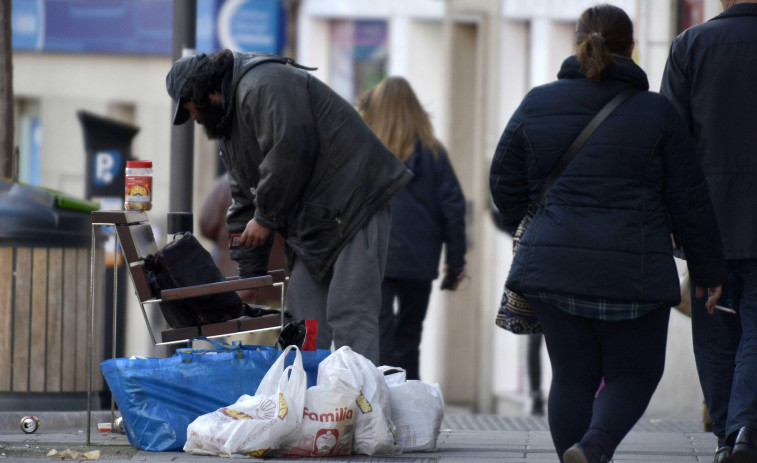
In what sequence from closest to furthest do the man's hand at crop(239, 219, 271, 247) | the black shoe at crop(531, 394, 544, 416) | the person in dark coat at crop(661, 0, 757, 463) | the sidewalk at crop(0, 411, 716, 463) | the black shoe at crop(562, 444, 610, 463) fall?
1. the black shoe at crop(562, 444, 610, 463)
2. the person in dark coat at crop(661, 0, 757, 463)
3. the sidewalk at crop(0, 411, 716, 463)
4. the man's hand at crop(239, 219, 271, 247)
5. the black shoe at crop(531, 394, 544, 416)

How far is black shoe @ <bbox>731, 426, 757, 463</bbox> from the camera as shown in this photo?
496 cm

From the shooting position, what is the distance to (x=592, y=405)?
4.83 meters

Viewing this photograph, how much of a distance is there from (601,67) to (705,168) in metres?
0.84

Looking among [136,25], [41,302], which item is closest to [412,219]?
[41,302]

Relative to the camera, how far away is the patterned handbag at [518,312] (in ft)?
16.2

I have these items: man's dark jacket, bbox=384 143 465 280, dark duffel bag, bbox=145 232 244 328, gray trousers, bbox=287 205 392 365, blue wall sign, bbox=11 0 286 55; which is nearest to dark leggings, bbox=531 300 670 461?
gray trousers, bbox=287 205 392 365

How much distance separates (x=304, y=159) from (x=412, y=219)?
196 cm

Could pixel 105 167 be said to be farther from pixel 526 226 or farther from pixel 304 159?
pixel 526 226

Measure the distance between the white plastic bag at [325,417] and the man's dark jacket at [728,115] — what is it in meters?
1.49

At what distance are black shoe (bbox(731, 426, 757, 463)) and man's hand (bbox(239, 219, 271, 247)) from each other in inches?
79.6

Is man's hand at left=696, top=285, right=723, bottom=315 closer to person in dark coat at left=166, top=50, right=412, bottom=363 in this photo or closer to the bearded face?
person in dark coat at left=166, top=50, right=412, bottom=363

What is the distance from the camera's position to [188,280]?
5.59 meters

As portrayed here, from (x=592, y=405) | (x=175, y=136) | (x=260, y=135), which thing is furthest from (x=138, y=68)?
(x=592, y=405)

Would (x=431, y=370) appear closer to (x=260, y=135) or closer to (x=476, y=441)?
(x=476, y=441)
